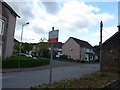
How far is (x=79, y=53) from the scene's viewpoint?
195ft

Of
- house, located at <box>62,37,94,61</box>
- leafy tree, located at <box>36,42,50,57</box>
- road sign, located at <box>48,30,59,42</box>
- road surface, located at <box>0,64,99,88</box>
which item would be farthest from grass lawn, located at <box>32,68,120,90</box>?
leafy tree, located at <box>36,42,50,57</box>

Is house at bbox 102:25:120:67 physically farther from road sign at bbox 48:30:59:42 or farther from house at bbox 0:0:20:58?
house at bbox 0:0:20:58

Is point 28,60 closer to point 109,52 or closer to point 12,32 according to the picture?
point 12,32

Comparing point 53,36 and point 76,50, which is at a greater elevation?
point 76,50

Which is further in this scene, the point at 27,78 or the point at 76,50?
the point at 76,50

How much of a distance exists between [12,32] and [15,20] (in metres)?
2.63

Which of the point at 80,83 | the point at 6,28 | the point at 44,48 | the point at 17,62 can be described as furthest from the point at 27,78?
A: the point at 44,48

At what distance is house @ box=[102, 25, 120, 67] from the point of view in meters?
19.2

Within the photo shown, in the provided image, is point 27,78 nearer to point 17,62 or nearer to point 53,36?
point 53,36

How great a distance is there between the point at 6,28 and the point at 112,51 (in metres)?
15.9

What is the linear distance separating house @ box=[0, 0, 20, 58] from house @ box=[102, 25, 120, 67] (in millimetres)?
14529

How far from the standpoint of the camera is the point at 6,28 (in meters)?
25.5

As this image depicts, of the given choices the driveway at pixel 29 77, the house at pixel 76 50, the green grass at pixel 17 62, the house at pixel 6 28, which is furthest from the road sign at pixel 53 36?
the house at pixel 76 50

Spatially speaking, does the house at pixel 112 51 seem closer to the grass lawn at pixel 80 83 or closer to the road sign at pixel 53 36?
the grass lawn at pixel 80 83
